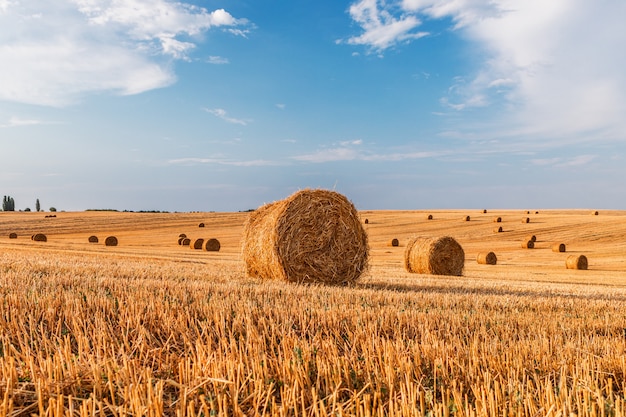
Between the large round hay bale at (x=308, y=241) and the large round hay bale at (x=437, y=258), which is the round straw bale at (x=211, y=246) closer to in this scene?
the large round hay bale at (x=437, y=258)

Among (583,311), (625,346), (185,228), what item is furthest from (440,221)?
(625,346)

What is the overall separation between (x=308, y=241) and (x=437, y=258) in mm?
10037

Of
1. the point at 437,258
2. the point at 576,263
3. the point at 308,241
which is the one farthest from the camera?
the point at 576,263

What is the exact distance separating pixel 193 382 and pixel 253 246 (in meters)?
10.4

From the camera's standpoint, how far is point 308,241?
1307 cm

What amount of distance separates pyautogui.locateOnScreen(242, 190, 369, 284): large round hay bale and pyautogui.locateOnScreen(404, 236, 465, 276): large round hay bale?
8658mm

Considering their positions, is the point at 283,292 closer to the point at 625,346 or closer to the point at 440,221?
the point at 625,346

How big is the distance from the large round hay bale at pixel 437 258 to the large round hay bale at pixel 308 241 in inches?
341

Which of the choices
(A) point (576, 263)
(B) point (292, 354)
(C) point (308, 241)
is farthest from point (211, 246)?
(B) point (292, 354)

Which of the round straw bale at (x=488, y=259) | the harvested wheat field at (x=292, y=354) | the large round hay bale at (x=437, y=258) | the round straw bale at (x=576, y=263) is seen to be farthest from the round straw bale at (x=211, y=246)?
the harvested wheat field at (x=292, y=354)

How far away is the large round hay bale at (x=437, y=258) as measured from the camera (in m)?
21.6

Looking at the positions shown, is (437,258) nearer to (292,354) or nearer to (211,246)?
(211,246)

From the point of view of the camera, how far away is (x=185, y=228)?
49812 mm

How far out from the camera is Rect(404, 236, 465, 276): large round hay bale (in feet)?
70.7
